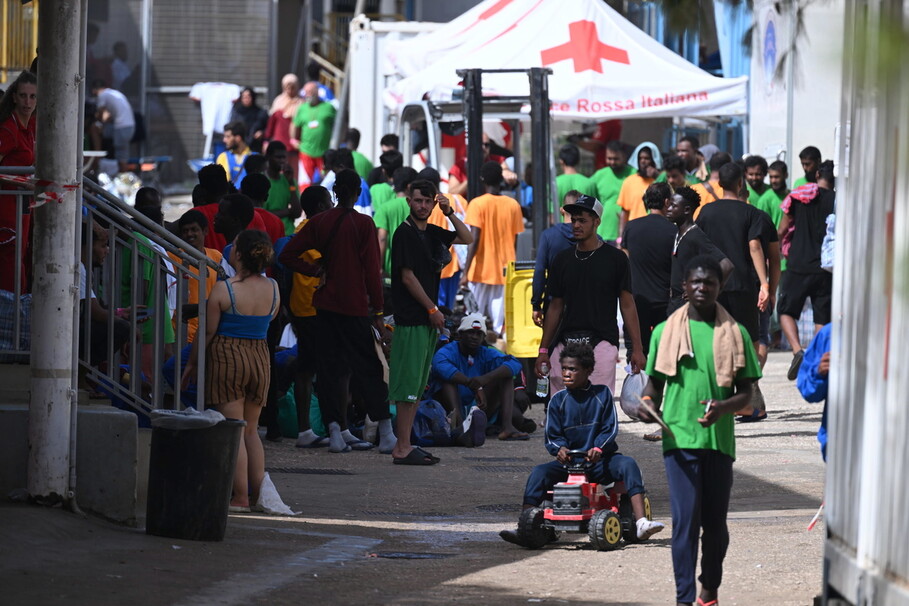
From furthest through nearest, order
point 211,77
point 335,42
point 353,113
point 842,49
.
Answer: point 335,42, point 211,77, point 353,113, point 842,49

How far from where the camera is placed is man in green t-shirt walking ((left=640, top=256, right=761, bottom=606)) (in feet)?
20.9

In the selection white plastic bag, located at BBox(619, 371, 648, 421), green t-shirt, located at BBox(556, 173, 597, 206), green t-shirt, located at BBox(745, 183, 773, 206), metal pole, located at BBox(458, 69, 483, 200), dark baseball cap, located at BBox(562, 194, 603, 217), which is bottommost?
white plastic bag, located at BBox(619, 371, 648, 421)

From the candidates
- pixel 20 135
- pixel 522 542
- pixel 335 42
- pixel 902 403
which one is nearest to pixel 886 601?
pixel 902 403

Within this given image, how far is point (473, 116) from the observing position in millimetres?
15727

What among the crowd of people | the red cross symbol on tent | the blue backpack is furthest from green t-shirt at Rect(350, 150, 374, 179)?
the blue backpack

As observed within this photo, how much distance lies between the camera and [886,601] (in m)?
4.32

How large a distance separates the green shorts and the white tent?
7.28m

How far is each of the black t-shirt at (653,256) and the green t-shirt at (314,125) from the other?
10.7 m

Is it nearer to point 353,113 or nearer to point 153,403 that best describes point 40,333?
point 153,403

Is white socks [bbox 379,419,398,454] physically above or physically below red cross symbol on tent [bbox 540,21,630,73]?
below

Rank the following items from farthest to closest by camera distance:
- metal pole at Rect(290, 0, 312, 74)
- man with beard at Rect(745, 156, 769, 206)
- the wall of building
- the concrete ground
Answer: metal pole at Rect(290, 0, 312, 74), the wall of building, man with beard at Rect(745, 156, 769, 206), the concrete ground

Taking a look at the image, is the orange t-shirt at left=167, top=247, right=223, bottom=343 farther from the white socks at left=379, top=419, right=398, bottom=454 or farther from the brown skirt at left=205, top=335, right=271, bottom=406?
the white socks at left=379, top=419, right=398, bottom=454

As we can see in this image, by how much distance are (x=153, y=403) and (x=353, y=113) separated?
52.8ft

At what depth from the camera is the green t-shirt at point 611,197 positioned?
1720 centimetres
